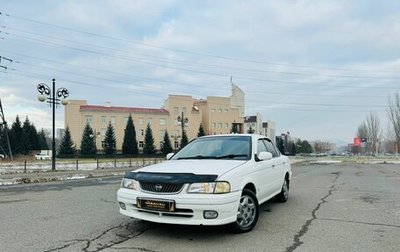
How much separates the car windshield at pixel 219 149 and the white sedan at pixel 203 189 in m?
0.02

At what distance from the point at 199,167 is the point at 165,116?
3470 inches

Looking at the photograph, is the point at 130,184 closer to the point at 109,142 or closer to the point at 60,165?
the point at 60,165

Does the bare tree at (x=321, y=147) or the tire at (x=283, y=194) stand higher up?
the bare tree at (x=321, y=147)

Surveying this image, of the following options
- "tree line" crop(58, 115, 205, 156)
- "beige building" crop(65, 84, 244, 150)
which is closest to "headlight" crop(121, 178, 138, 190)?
"tree line" crop(58, 115, 205, 156)

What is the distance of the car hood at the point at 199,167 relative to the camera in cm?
573

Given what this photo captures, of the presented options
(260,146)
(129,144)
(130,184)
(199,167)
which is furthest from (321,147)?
(130,184)

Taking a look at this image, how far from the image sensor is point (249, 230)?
6.14m

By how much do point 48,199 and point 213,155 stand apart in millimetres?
5704

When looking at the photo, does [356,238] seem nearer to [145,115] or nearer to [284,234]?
[284,234]

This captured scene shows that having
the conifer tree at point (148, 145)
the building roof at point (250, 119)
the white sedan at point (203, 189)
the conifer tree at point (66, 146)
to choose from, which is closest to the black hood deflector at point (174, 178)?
the white sedan at point (203, 189)

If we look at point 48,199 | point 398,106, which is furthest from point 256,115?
point 48,199

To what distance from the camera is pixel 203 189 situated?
5.45 metres

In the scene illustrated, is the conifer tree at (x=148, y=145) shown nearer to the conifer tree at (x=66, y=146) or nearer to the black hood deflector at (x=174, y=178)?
the conifer tree at (x=66, y=146)

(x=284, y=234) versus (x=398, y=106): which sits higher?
(x=398, y=106)
